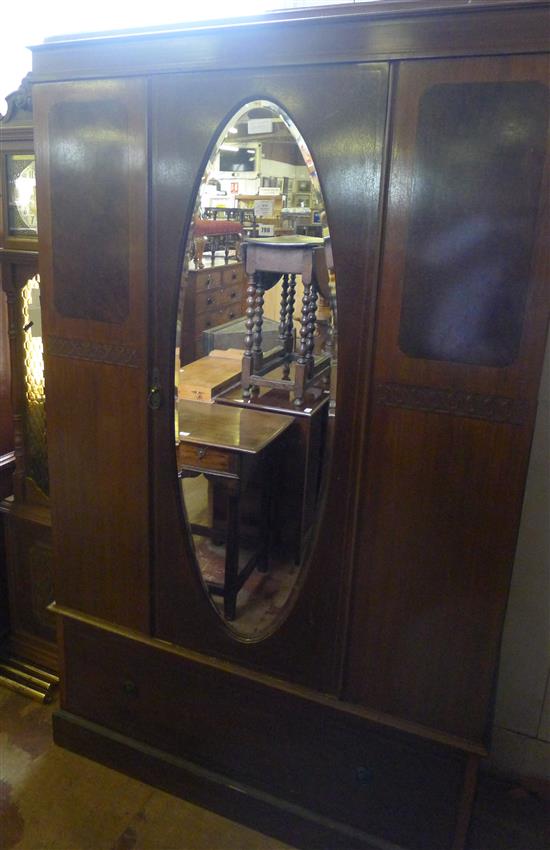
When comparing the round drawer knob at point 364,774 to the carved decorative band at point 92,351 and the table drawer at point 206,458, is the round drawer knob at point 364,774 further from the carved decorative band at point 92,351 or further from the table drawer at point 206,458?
the carved decorative band at point 92,351

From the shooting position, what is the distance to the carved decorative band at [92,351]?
4.69 ft

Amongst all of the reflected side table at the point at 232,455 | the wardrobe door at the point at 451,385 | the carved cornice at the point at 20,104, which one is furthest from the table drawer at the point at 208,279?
the carved cornice at the point at 20,104

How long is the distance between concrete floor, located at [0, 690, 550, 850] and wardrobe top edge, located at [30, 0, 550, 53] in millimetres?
1724

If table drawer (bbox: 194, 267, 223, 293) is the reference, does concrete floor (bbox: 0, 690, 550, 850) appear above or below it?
below

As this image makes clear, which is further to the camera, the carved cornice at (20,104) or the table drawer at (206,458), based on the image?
the carved cornice at (20,104)

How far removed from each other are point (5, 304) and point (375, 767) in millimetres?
1681

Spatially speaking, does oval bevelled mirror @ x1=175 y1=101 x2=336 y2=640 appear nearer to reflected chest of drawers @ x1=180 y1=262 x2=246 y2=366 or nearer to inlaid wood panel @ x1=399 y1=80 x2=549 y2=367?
reflected chest of drawers @ x1=180 y1=262 x2=246 y2=366

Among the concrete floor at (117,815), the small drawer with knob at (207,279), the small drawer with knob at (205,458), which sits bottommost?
the concrete floor at (117,815)

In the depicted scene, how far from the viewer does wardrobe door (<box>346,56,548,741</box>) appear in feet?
3.49

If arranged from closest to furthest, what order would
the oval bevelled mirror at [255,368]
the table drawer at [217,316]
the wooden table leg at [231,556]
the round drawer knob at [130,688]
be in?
1. the oval bevelled mirror at [255,368]
2. the table drawer at [217,316]
3. the wooden table leg at [231,556]
4. the round drawer knob at [130,688]

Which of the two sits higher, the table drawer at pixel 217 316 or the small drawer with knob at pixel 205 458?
the table drawer at pixel 217 316

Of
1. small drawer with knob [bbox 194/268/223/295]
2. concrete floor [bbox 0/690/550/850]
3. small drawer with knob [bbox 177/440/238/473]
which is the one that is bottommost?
concrete floor [bbox 0/690/550/850]

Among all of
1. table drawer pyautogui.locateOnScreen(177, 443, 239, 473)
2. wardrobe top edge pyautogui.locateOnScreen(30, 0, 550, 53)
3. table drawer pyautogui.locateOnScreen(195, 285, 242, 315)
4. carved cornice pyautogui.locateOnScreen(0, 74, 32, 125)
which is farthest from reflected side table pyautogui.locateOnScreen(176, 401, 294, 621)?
carved cornice pyautogui.locateOnScreen(0, 74, 32, 125)

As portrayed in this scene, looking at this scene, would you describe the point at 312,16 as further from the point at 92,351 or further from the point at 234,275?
the point at 92,351
